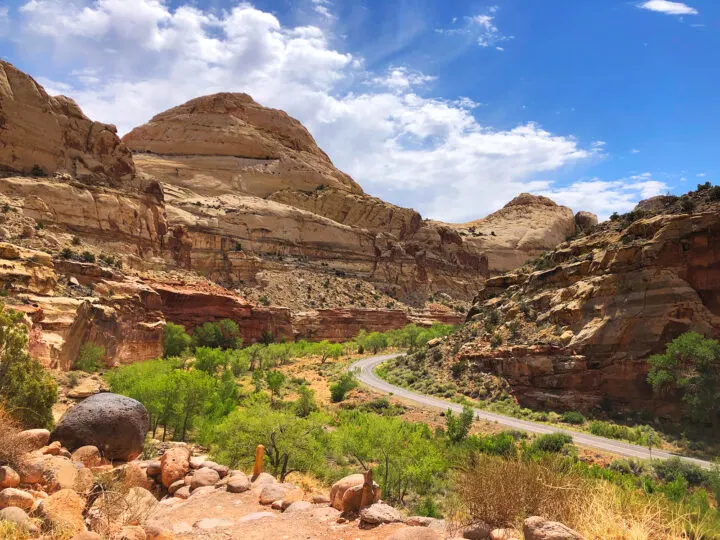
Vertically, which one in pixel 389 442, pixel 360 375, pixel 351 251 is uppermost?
pixel 351 251

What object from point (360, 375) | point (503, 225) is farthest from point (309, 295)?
point (503, 225)

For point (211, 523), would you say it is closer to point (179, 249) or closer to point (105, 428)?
point (105, 428)

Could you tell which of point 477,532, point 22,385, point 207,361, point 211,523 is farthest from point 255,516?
point 207,361

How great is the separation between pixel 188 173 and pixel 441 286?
193 ft

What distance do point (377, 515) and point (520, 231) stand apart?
141 m

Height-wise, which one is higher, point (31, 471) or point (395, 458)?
point (31, 471)

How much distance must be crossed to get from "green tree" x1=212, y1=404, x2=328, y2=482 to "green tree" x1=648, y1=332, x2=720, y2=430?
2128cm

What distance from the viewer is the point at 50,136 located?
5606 cm

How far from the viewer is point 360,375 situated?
48.2 meters

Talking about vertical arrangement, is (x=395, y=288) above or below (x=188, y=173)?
below

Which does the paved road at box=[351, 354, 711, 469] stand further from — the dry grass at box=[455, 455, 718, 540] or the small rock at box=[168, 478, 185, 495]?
the small rock at box=[168, 478, 185, 495]

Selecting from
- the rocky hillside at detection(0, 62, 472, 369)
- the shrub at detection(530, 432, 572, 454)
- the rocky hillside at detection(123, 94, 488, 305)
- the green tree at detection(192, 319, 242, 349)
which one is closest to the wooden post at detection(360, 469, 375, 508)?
the shrub at detection(530, 432, 572, 454)

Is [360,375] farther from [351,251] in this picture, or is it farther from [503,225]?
[503,225]

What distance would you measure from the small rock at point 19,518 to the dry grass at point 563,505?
607 centimetres
